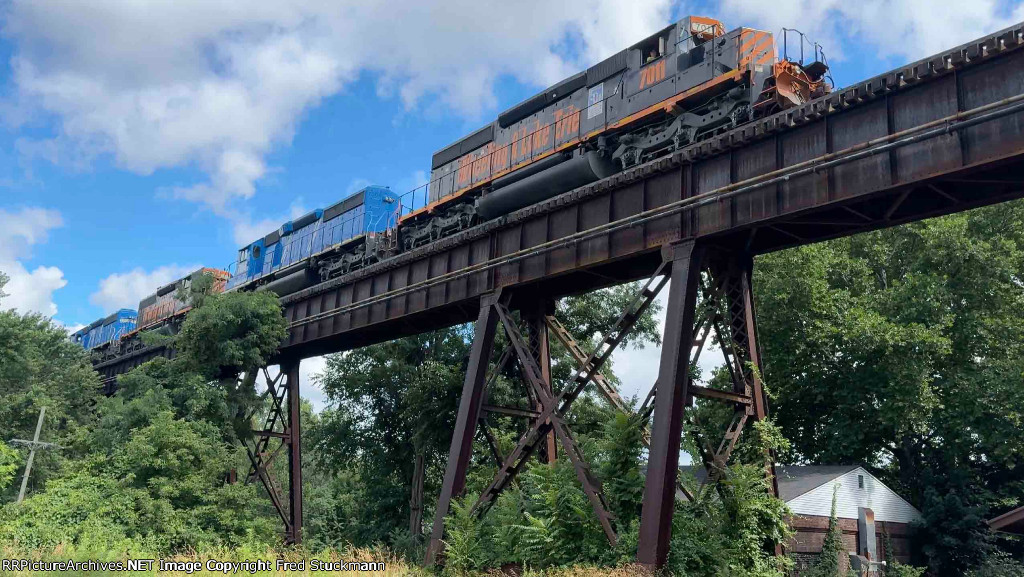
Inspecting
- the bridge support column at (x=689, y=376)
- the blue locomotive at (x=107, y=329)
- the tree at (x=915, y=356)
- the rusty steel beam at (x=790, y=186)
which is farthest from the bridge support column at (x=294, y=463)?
the blue locomotive at (x=107, y=329)

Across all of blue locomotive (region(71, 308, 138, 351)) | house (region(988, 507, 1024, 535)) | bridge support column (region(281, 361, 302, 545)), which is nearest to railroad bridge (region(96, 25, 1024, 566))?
bridge support column (region(281, 361, 302, 545))

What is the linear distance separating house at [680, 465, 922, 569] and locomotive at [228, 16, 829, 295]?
29.4 ft

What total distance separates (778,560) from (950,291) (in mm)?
22163

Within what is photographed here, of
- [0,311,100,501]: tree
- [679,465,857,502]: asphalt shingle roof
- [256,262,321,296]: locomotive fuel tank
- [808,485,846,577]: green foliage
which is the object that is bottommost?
[808,485,846,577]: green foliage

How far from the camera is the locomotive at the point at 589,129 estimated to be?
55.0ft

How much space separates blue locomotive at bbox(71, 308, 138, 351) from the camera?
50969 mm

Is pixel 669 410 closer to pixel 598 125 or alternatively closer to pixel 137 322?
pixel 598 125

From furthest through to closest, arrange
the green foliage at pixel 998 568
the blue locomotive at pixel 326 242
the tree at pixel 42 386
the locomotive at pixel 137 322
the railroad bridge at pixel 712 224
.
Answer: the locomotive at pixel 137 322, the tree at pixel 42 386, the blue locomotive at pixel 326 242, the green foliage at pixel 998 568, the railroad bridge at pixel 712 224

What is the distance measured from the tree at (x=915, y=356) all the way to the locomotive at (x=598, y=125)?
1348 centimetres

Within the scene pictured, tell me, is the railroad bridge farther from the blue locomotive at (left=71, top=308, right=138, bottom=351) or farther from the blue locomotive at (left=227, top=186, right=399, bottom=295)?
the blue locomotive at (left=71, top=308, right=138, bottom=351)

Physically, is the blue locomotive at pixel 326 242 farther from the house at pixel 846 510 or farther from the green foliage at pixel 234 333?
the house at pixel 846 510

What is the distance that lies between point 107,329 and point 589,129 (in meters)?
45.3

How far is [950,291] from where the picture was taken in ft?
102

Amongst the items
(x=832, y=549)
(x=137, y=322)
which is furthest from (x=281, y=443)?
(x=137, y=322)
